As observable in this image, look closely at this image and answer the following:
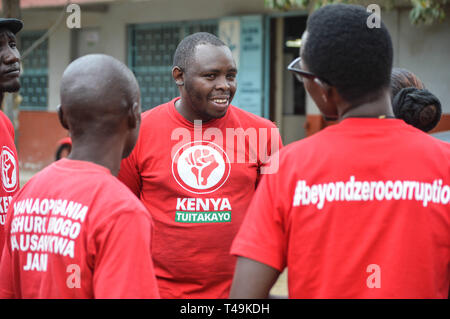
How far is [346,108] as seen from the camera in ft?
5.76

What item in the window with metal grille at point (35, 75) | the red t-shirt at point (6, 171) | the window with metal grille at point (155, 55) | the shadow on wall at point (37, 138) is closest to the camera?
the red t-shirt at point (6, 171)

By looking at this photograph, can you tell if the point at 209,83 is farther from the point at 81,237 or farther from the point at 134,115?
the point at 81,237

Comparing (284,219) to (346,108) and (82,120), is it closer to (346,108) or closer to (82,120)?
(346,108)

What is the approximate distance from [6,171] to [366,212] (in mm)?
1759

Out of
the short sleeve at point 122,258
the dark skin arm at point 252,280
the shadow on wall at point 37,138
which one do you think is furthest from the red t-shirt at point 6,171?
the shadow on wall at point 37,138

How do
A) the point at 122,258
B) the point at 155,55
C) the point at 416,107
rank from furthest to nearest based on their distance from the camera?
1. the point at 155,55
2. the point at 416,107
3. the point at 122,258

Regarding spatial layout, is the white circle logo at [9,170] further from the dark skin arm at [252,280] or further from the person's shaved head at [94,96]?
the dark skin arm at [252,280]

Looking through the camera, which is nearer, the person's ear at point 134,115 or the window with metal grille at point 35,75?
the person's ear at point 134,115

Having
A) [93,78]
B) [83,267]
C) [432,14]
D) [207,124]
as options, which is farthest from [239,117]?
[432,14]

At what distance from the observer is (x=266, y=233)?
67.8 inches

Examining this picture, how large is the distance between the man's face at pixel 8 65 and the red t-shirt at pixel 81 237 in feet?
3.86

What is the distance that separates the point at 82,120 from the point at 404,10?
24.9 ft

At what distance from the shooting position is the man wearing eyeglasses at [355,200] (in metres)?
1.66

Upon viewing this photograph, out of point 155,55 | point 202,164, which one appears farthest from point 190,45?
point 155,55
